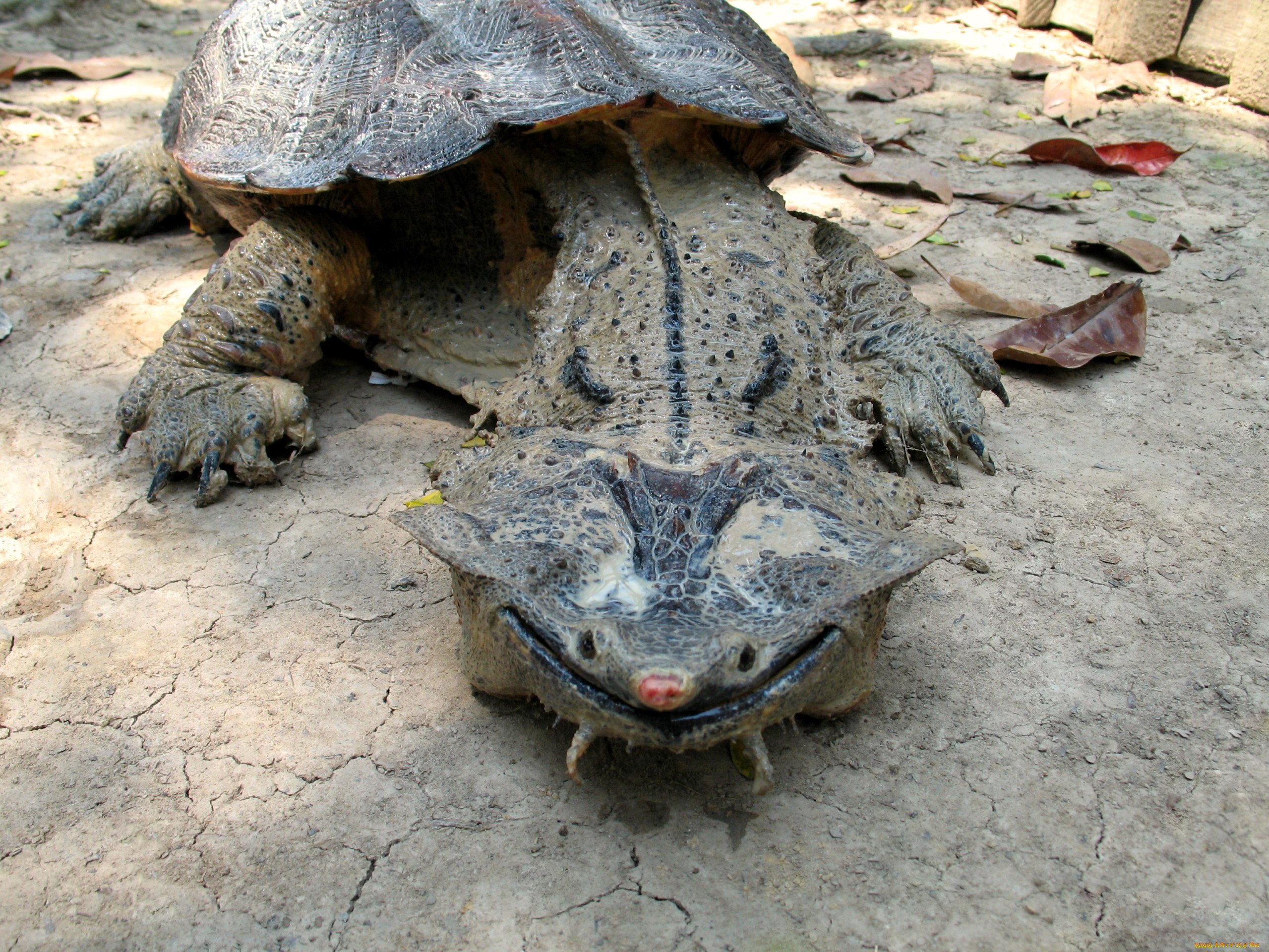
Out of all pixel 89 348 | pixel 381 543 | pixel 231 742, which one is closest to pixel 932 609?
pixel 381 543

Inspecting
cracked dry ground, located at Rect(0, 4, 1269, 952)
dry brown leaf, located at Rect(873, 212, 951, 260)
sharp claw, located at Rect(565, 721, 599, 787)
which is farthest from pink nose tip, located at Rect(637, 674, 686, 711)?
dry brown leaf, located at Rect(873, 212, 951, 260)

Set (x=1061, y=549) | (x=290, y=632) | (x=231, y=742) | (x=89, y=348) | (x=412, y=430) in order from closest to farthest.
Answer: (x=231, y=742) < (x=290, y=632) < (x=1061, y=549) < (x=412, y=430) < (x=89, y=348)

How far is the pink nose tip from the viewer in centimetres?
148

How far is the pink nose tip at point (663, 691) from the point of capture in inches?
58.4

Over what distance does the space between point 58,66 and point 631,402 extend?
6021 millimetres

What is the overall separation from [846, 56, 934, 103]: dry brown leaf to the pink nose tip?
5.69 metres

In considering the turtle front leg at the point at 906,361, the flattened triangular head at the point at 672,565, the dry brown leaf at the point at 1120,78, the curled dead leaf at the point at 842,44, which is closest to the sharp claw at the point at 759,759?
the flattened triangular head at the point at 672,565

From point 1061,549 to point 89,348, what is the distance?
363cm

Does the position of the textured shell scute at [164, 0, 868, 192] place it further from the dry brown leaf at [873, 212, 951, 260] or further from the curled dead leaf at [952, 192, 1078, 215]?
the curled dead leaf at [952, 192, 1078, 215]

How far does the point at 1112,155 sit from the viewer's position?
515cm

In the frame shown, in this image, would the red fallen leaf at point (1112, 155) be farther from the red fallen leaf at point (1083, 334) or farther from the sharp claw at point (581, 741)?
the sharp claw at point (581, 741)

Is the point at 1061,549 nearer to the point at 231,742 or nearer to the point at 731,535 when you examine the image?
the point at 731,535

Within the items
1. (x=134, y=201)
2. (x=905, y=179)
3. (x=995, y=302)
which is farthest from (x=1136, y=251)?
(x=134, y=201)

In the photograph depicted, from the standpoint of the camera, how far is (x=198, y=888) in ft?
5.86
